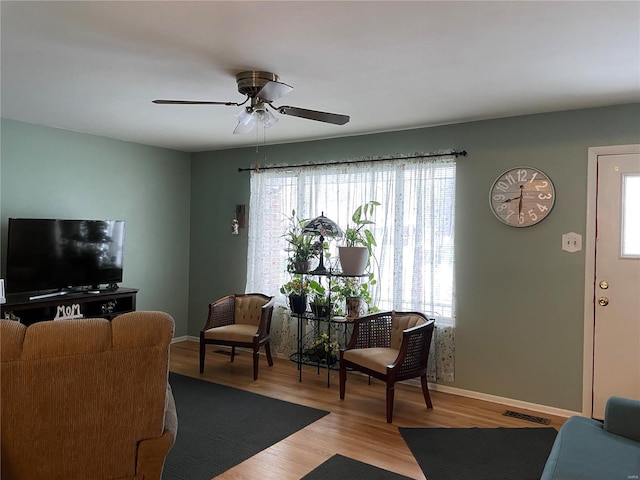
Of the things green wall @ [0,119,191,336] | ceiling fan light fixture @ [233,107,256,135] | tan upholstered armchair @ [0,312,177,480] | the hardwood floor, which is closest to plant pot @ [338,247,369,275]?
the hardwood floor

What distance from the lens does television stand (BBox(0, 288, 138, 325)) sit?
4160 mm

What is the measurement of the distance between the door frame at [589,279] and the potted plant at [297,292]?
2.47m

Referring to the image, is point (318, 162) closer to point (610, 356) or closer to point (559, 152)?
point (559, 152)

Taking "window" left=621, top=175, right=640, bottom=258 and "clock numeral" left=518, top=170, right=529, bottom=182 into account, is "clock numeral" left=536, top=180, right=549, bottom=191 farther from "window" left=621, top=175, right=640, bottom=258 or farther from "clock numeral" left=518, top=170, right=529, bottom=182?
"window" left=621, top=175, right=640, bottom=258

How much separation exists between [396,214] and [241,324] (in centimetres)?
200

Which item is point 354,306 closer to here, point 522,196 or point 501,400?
point 501,400

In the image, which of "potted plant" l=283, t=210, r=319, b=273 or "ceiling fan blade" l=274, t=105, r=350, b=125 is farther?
"potted plant" l=283, t=210, r=319, b=273

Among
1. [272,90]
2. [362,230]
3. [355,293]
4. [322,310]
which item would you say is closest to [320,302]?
[322,310]

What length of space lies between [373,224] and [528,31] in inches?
105

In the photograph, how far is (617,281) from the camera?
3703 millimetres

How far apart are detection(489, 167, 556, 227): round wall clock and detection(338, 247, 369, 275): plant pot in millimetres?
1198

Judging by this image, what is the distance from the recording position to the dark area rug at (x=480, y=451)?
2.92 meters

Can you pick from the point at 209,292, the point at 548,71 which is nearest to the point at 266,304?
the point at 209,292

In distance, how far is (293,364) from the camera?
5.29 metres
